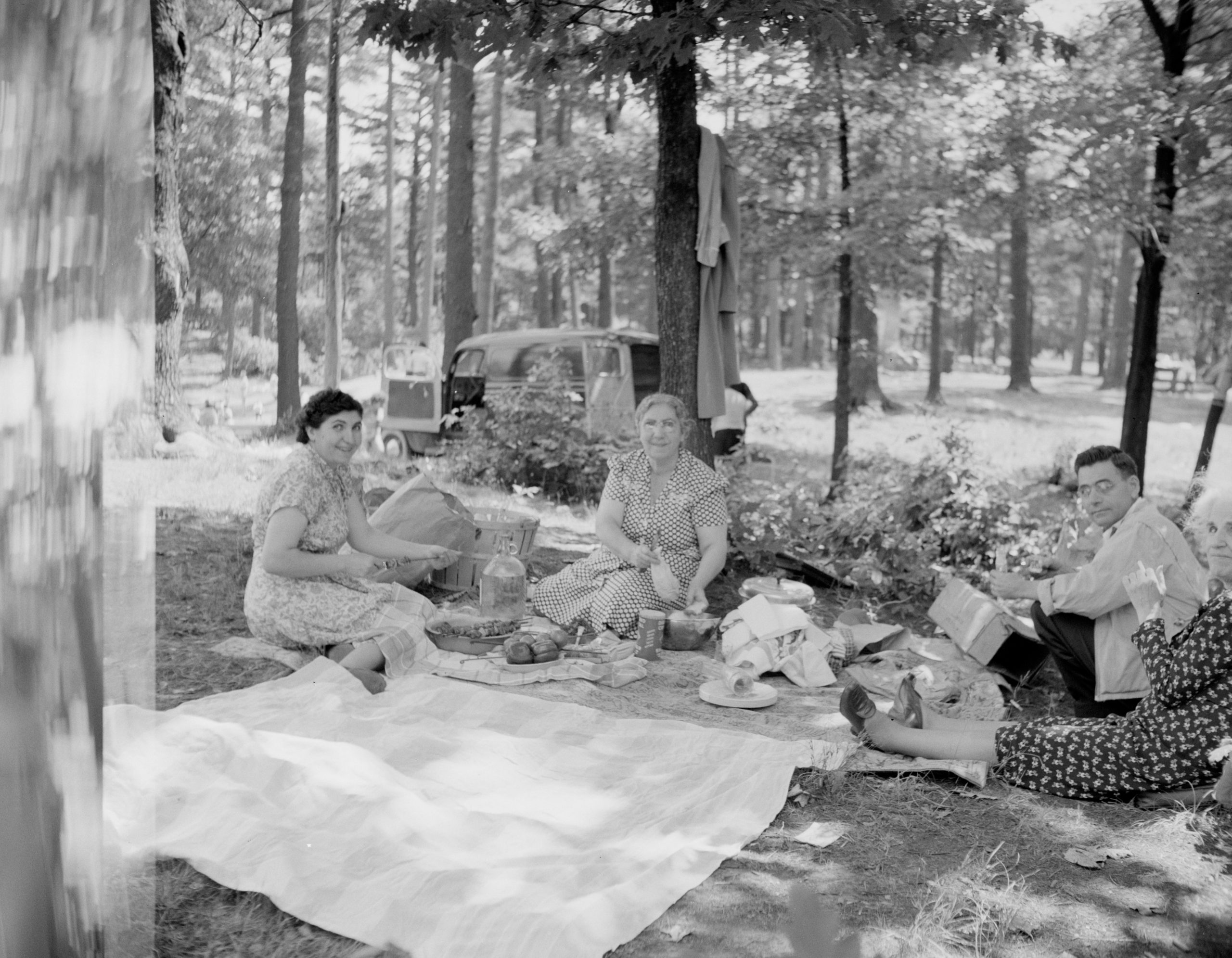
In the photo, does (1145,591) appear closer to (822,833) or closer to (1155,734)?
(1155,734)

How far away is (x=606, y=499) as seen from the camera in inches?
222

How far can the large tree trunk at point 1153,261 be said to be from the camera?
806 cm

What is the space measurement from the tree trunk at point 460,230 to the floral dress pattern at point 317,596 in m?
9.84

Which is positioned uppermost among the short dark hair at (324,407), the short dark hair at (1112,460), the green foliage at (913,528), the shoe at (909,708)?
the short dark hair at (324,407)

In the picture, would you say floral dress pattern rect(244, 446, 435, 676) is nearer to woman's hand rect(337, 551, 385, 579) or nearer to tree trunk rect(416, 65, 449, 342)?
woman's hand rect(337, 551, 385, 579)

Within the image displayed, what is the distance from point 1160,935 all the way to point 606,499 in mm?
3459

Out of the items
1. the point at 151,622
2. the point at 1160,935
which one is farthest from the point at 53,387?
the point at 1160,935

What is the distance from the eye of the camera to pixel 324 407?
4.61 meters

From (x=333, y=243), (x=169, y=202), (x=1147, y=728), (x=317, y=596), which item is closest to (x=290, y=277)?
(x=333, y=243)

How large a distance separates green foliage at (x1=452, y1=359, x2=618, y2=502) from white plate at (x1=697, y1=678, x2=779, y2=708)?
482 cm

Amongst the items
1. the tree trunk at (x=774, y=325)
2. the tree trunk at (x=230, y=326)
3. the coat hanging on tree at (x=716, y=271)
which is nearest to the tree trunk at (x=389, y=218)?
the tree trunk at (x=230, y=326)

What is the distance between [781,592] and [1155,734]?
246cm

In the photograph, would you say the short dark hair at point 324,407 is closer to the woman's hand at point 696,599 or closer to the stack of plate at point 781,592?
the woman's hand at point 696,599

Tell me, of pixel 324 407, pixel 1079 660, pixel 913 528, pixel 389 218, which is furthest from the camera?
pixel 389 218
